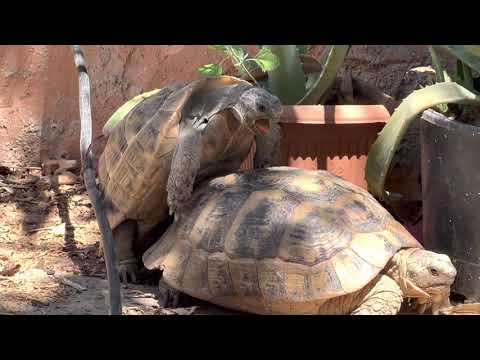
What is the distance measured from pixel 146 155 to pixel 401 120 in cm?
116

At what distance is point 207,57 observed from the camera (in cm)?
507

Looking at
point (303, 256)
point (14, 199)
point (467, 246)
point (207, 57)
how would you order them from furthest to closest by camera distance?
point (207, 57) → point (14, 199) → point (467, 246) → point (303, 256)

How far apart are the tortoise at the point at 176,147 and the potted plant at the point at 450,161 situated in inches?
23.0

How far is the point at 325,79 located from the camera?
4176mm

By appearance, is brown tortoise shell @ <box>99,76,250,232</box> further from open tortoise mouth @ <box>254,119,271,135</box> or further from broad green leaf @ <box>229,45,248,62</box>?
broad green leaf @ <box>229,45,248,62</box>

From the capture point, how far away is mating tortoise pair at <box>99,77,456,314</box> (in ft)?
9.70

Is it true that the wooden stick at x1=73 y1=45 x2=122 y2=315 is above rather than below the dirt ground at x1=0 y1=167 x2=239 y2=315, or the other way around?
above

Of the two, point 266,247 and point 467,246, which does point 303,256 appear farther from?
point 467,246

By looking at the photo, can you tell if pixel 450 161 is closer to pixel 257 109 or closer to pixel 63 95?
pixel 257 109

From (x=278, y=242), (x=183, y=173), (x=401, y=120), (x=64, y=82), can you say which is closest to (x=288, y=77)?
(x=401, y=120)

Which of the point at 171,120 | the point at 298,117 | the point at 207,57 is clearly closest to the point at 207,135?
the point at 171,120

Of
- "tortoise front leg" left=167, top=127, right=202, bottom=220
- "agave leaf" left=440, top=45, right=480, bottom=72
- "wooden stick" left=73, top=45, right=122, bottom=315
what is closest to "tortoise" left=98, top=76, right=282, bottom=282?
"tortoise front leg" left=167, top=127, right=202, bottom=220

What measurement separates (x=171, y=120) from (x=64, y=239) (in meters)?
1.16

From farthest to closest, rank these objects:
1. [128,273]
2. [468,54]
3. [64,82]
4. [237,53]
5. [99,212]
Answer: [64,82]
[237,53]
[128,273]
[468,54]
[99,212]
